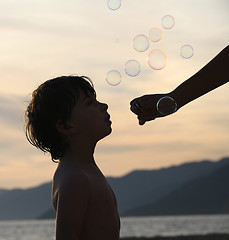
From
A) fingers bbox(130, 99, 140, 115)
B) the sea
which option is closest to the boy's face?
fingers bbox(130, 99, 140, 115)

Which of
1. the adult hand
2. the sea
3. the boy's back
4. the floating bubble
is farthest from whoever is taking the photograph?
the sea

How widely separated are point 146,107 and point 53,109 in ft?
1.88

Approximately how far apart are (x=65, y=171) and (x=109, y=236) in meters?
0.42

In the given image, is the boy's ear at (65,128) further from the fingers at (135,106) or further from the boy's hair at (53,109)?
the fingers at (135,106)

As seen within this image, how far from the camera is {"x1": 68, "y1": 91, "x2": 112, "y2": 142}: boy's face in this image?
365 cm

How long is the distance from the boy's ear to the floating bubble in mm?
536

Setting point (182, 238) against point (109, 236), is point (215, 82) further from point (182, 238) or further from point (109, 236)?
point (182, 238)

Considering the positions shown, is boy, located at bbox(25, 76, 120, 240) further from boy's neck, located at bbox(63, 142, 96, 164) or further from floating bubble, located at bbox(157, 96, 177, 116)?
floating bubble, located at bbox(157, 96, 177, 116)

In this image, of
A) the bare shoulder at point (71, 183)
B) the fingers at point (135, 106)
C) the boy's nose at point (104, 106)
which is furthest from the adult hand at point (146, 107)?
the bare shoulder at point (71, 183)

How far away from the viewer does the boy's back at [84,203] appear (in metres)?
3.36

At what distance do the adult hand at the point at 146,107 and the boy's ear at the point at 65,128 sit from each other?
482mm

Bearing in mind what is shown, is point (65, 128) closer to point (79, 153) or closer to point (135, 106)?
point (79, 153)

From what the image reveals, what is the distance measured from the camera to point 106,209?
357 centimetres

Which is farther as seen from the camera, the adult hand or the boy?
the adult hand
